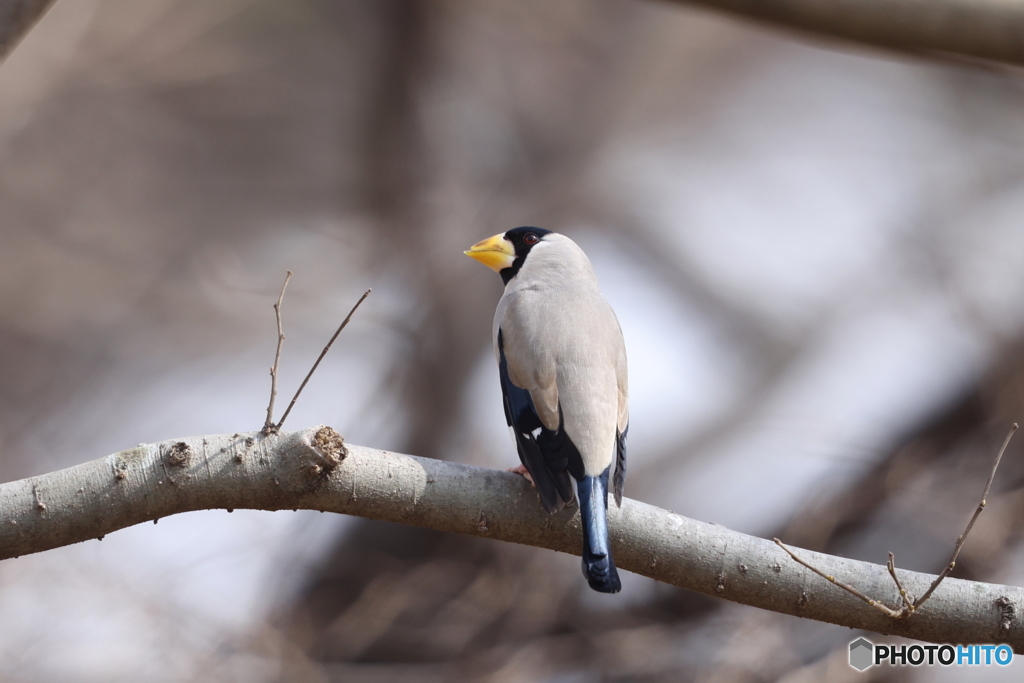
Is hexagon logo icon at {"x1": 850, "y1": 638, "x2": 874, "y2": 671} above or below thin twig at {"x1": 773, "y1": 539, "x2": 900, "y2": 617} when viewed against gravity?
above

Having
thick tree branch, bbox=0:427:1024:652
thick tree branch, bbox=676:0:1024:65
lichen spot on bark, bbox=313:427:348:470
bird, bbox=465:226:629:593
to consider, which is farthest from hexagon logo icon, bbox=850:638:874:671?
lichen spot on bark, bbox=313:427:348:470

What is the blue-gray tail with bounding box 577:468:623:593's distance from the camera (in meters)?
1.93

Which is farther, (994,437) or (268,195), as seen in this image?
Answer: (268,195)

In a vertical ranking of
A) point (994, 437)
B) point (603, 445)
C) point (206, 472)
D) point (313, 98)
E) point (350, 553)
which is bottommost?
point (206, 472)

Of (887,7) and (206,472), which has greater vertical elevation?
(887,7)

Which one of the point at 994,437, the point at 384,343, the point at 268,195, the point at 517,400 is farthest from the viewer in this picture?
the point at 268,195

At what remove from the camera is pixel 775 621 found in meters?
5.38

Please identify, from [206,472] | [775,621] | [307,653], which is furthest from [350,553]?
[206,472]

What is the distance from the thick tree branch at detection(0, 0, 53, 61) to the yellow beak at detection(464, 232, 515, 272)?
1709 millimetres

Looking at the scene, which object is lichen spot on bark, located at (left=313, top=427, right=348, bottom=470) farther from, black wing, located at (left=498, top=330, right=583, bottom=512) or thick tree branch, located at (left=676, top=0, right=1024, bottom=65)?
thick tree branch, located at (left=676, top=0, right=1024, bottom=65)

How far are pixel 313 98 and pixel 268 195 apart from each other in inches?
39.7

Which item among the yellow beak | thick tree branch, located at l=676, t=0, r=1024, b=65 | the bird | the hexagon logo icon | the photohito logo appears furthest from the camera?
the hexagon logo icon

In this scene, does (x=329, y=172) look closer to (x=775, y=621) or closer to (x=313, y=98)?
(x=313, y=98)

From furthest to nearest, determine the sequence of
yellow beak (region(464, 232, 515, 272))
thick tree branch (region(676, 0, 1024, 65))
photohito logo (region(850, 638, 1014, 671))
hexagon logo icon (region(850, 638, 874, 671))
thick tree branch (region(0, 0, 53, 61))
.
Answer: hexagon logo icon (region(850, 638, 874, 671)), yellow beak (region(464, 232, 515, 272)), photohito logo (region(850, 638, 1014, 671)), thick tree branch (region(676, 0, 1024, 65)), thick tree branch (region(0, 0, 53, 61))
